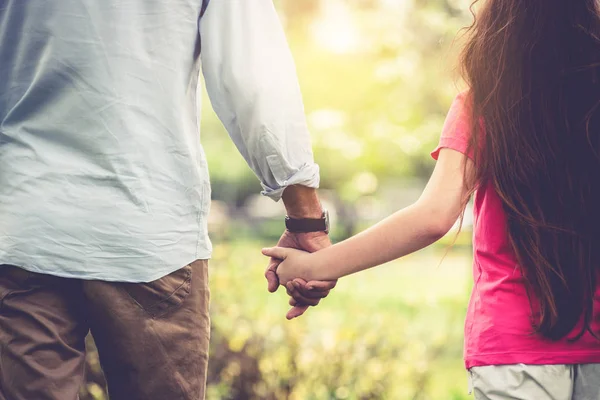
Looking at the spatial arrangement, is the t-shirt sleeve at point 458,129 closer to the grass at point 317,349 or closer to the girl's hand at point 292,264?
the girl's hand at point 292,264

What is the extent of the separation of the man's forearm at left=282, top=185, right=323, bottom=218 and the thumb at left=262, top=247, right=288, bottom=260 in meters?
0.15

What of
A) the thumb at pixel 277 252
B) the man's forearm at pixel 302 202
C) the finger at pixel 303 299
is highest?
the man's forearm at pixel 302 202

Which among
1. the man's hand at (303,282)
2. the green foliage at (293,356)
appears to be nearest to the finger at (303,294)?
the man's hand at (303,282)

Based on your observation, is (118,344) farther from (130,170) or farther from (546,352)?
(546,352)

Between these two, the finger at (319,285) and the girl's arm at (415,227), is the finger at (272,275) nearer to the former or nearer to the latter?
the finger at (319,285)

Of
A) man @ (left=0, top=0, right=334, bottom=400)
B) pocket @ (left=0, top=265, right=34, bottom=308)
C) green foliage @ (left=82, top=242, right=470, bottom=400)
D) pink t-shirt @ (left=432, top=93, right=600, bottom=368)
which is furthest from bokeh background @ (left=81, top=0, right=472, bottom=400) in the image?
pocket @ (left=0, top=265, right=34, bottom=308)

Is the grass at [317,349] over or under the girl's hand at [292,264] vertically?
under

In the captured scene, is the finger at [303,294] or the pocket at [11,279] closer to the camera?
the pocket at [11,279]

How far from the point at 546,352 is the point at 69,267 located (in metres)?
1.12

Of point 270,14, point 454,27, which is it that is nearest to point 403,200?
point 454,27

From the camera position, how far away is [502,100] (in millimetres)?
1984

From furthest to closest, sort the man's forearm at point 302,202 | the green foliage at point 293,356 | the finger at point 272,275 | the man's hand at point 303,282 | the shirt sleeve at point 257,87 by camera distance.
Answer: the green foliage at point 293,356 < the finger at point 272,275 < the man's hand at point 303,282 < the man's forearm at point 302,202 < the shirt sleeve at point 257,87

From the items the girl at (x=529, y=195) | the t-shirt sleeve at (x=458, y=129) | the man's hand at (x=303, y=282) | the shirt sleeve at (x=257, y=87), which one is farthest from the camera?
the man's hand at (x=303, y=282)

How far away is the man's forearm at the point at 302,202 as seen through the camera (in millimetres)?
2264
